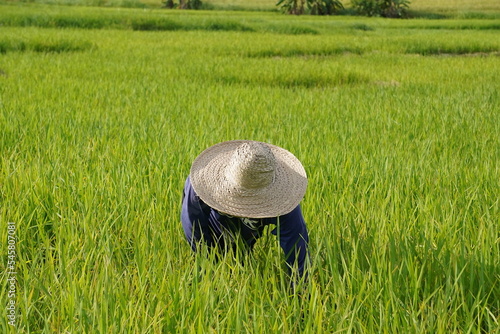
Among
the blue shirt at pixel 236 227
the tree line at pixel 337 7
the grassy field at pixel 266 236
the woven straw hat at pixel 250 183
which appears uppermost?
the tree line at pixel 337 7

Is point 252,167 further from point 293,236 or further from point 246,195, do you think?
point 293,236

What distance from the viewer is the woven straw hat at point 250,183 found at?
1.10m

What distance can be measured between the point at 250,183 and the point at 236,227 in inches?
9.9

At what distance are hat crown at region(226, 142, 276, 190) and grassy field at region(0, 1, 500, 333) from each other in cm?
20

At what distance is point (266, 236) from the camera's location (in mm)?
1476

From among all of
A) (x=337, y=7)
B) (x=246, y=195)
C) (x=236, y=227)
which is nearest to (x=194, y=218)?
(x=236, y=227)

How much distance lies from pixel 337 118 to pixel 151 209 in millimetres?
2102

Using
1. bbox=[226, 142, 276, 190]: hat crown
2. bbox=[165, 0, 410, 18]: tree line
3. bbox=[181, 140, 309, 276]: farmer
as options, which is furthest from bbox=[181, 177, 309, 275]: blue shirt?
bbox=[165, 0, 410, 18]: tree line

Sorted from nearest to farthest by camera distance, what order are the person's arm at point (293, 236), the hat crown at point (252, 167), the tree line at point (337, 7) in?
1. the hat crown at point (252, 167)
2. the person's arm at point (293, 236)
3. the tree line at point (337, 7)

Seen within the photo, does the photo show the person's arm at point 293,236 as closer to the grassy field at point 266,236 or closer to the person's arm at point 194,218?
the grassy field at point 266,236

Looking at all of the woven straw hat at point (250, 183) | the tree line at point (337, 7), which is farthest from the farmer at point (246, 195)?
the tree line at point (337, 7)

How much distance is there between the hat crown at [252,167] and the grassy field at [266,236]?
205mm

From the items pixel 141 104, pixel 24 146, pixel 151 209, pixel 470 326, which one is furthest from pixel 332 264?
pixel 141 104

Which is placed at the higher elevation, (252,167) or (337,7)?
(337,7)
